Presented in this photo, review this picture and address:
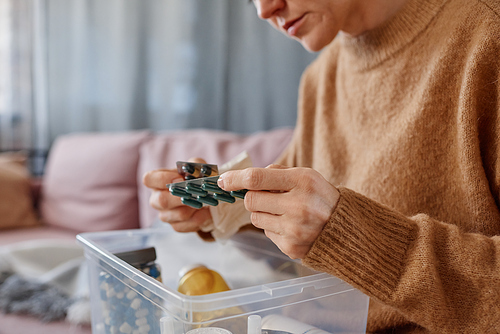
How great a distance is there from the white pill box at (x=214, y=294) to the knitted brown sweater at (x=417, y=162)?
0.16 ft

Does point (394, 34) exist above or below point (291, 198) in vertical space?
above

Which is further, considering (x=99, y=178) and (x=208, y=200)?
(x=99, y=178)

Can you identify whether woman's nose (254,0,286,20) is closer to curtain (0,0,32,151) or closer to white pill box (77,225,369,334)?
white pill box (77,225,369,334)

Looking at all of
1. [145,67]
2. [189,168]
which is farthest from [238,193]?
[145,67]

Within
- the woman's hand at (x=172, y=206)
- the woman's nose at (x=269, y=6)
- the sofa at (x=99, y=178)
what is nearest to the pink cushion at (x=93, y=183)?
the sofa at (x=99, y=178)

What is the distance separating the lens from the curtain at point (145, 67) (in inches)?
82.7

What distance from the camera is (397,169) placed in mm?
700

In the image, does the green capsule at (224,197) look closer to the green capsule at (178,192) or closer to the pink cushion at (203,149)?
the green capsule at (178,192)

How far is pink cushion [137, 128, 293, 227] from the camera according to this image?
1465 mm

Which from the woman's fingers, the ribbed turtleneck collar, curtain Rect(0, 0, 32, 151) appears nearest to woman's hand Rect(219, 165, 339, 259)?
the woman's fingers

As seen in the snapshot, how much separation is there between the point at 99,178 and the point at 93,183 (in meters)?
0.04

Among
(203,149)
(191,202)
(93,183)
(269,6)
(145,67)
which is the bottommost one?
(93,183)

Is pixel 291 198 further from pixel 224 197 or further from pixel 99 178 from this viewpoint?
pixel 99 178

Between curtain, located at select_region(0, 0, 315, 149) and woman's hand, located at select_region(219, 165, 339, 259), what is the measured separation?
4.97 ft
